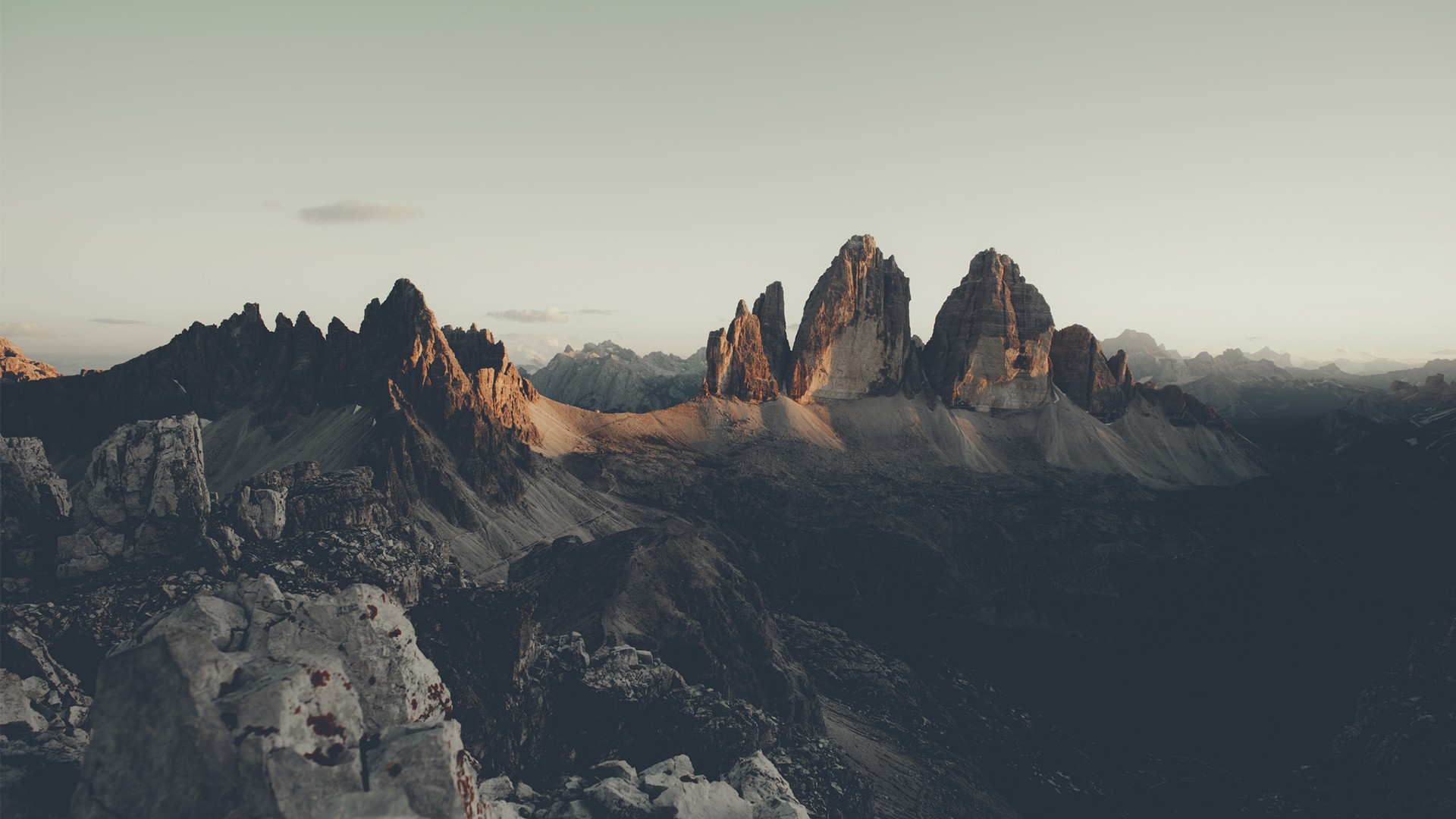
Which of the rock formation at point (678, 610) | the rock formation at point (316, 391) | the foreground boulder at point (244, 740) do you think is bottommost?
the rock formation at point (678, 610)

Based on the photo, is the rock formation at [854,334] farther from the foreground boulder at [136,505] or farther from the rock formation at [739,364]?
the foreground boulder at [136,505]

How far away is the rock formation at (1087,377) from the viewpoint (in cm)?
19300

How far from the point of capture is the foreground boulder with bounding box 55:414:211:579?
3428cm

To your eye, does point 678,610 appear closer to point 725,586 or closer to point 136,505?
point 725,586

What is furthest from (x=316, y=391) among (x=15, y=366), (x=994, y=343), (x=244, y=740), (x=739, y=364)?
(x=994, y=343)

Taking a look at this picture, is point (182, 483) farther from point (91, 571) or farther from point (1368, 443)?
point (1368, 443)

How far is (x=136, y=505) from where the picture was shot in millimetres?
35844

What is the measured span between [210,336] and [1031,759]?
464 feet

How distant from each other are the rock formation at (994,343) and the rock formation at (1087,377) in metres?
8.32

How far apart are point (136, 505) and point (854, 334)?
536 feet

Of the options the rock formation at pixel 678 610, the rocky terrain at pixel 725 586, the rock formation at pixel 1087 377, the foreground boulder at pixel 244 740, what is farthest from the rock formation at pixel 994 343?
the foreground boulder at pixel 244 740

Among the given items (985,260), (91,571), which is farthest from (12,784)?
(985,260)

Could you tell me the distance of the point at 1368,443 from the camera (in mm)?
192125

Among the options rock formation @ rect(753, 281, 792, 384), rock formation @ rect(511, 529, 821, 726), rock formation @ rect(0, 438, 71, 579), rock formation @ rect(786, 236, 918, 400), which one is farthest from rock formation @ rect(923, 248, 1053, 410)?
rock formation @ rect(0, 438, 71, 579)
